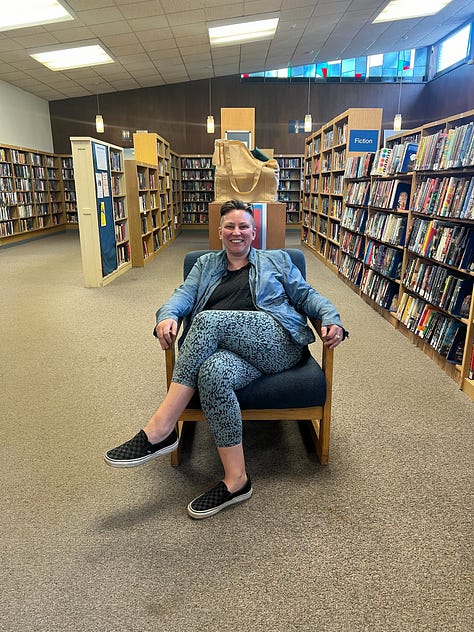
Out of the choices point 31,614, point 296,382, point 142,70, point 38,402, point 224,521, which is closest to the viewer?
point 31,614

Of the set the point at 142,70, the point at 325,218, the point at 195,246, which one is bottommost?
the point at 195,246

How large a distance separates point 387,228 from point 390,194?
1.06ft

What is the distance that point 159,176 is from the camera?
31.0 feet

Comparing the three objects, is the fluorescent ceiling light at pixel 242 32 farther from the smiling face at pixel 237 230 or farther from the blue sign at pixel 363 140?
the smiling face at pixel 237 230

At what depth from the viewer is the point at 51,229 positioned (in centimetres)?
1260

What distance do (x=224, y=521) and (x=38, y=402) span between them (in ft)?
Answer: 5.11

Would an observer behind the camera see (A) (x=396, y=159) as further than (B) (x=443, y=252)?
Yes

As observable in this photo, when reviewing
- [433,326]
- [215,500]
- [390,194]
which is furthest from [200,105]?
→ [215,500]

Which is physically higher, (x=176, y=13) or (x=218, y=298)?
(x=176, y=13)

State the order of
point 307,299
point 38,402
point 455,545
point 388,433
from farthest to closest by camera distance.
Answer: point 38,402 < point 388,433 < point 307,299 < point 455,545

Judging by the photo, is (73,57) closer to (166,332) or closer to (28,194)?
(28,194)

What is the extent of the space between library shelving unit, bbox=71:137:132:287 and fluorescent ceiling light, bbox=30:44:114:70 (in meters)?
3.61

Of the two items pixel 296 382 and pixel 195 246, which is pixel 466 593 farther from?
pixel 195 246

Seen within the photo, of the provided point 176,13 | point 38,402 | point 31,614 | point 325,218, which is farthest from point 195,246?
point 31,614
